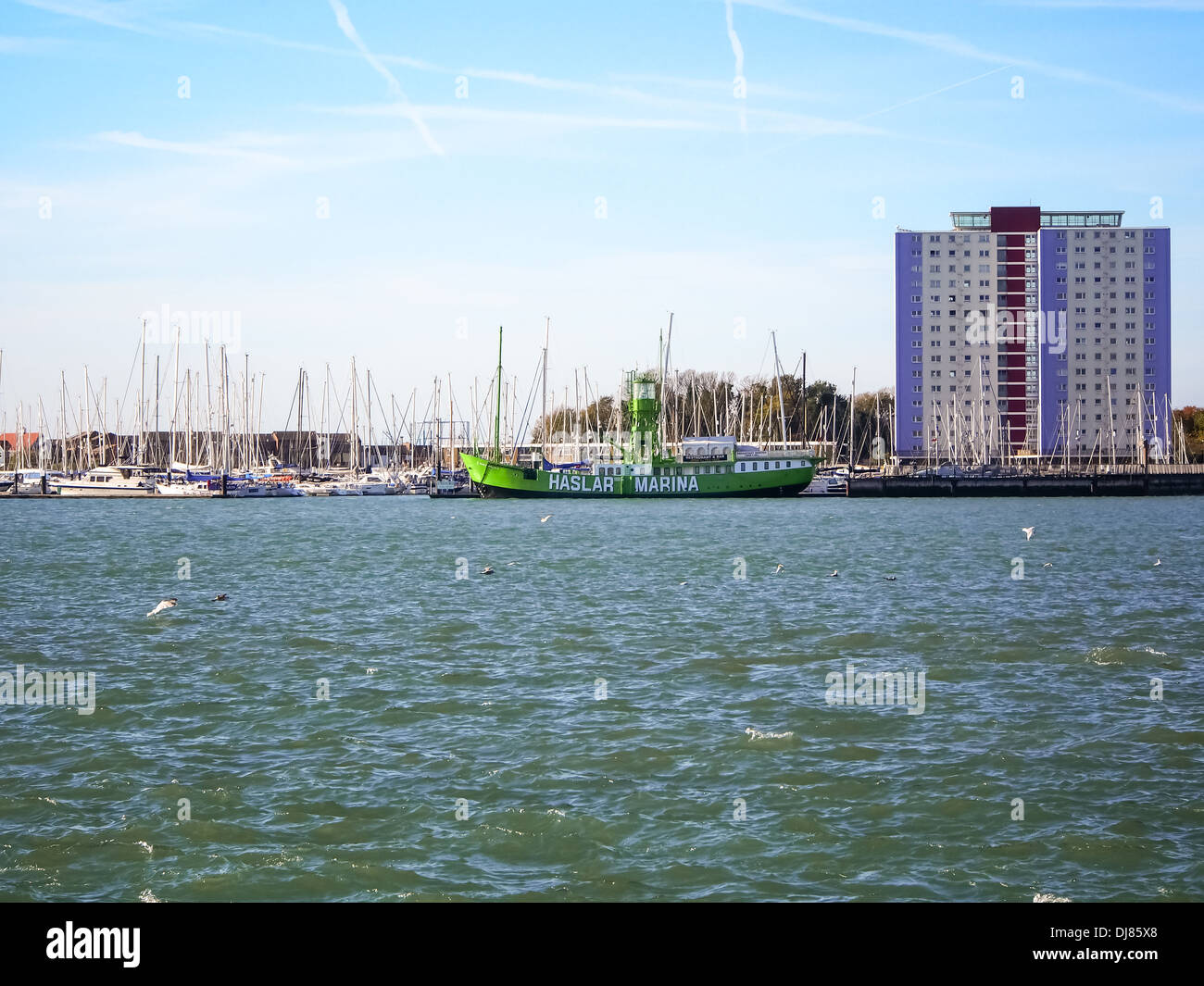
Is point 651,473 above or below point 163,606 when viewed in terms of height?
above

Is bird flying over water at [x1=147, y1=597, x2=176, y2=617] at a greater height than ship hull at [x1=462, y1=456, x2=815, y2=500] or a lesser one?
lesser

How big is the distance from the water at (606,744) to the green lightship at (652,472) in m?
74.9

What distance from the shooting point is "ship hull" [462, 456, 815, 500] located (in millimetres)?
112000

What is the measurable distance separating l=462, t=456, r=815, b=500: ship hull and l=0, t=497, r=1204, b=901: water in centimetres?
7482

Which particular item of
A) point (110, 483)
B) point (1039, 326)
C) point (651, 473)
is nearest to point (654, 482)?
point (651, 473)

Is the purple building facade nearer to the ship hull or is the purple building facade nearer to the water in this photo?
the ship hull

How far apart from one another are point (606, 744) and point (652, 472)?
9715 centimetres

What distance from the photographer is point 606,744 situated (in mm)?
15539

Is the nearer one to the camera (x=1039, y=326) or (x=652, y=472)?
(x=652, y=472)

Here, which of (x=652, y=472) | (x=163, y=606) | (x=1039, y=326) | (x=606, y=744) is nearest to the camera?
(x=606, y=744)

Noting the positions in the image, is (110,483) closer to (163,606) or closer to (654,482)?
(654,482)

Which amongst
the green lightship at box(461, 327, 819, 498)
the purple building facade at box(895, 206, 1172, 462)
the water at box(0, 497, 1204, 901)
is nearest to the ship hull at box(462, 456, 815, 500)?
the green lightship at box(461, 327, 819, 498)
